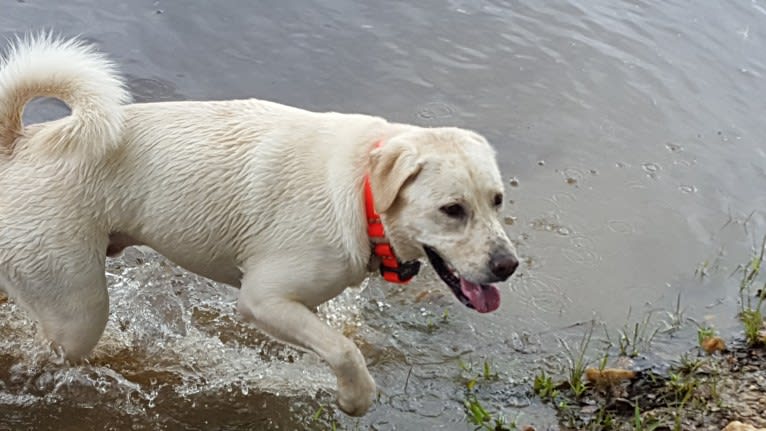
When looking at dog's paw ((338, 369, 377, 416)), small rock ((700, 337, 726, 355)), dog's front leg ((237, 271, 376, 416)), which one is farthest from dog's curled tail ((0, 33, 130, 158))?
small rock ((700, 337, 726, 355))

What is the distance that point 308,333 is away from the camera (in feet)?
12.9

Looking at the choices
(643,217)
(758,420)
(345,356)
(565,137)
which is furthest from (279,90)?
(758,420)

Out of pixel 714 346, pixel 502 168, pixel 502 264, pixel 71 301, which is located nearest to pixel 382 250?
pixel 502 264

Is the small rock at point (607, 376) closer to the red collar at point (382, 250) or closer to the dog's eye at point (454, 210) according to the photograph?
the red collar at point (382, 250)

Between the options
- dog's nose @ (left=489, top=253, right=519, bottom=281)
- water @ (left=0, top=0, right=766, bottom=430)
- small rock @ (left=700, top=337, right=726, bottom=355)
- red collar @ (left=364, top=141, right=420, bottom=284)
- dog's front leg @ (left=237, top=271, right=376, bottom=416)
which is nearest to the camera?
dog's nose @ (left=489, top=253, right=519, bottom=281)

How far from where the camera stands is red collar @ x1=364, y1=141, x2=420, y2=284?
13.1 feet

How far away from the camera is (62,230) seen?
3.99 m

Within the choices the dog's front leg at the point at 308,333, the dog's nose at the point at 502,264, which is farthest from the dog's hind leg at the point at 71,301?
the dog's nose at the point at 502,264

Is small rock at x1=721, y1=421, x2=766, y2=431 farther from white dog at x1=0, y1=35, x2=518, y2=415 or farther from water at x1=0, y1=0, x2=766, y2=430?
white dog at x1=0, y1=35, x2=518, y2=415

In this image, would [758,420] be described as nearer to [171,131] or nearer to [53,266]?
[171,131]

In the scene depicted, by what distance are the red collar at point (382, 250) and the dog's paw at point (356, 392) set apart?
1.67 ft

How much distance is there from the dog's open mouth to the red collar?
18 centimetres

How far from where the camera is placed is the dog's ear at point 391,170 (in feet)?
12.5

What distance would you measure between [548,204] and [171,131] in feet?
10.8
